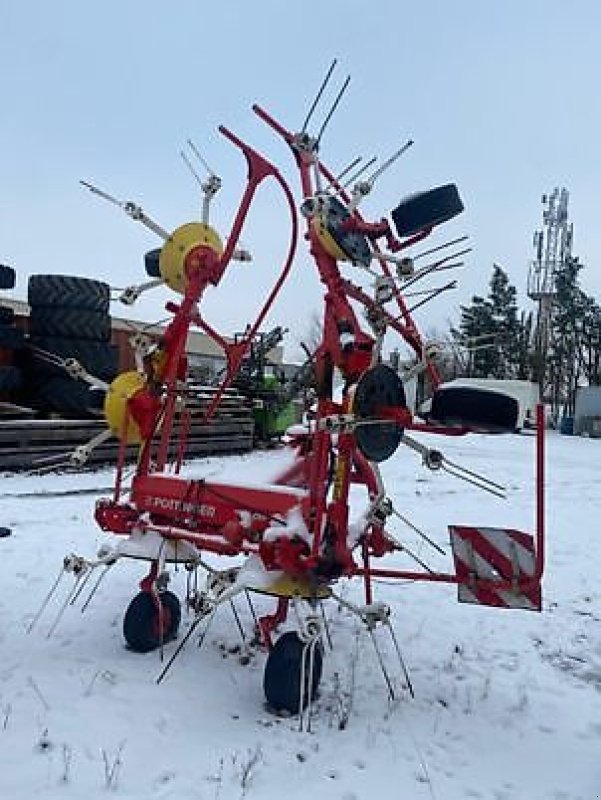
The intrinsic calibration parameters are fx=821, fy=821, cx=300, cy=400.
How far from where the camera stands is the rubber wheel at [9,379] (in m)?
11.7

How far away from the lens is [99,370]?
12.7 metres

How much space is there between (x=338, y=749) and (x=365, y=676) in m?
0.91

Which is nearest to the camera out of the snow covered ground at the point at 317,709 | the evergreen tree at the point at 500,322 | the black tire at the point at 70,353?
the snow covered ground at the point at 317,709

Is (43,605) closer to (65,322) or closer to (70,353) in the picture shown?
(70,353)

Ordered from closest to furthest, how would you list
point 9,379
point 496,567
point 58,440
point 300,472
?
point 496,567, point 300,472, point 58,440, point 9,379

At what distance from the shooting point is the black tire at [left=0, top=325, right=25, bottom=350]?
11953mm

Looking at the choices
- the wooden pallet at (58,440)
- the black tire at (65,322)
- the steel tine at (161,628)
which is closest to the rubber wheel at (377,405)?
the steel tine at (161,628)

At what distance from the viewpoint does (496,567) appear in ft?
13.1

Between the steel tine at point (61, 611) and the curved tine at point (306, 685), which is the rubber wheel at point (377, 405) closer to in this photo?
the curved tine at point (306, 685)

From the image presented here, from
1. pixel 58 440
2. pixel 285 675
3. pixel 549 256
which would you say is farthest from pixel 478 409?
pixel 549 256

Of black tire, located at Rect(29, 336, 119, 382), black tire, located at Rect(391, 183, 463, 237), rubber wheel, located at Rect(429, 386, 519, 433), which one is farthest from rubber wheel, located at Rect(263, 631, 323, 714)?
black tire, located at Rect(29, 336, 119, 382)

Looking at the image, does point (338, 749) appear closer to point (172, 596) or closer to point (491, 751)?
point (491, 751)

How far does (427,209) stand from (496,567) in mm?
1740

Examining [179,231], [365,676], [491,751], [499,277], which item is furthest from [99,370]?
[499,277]
